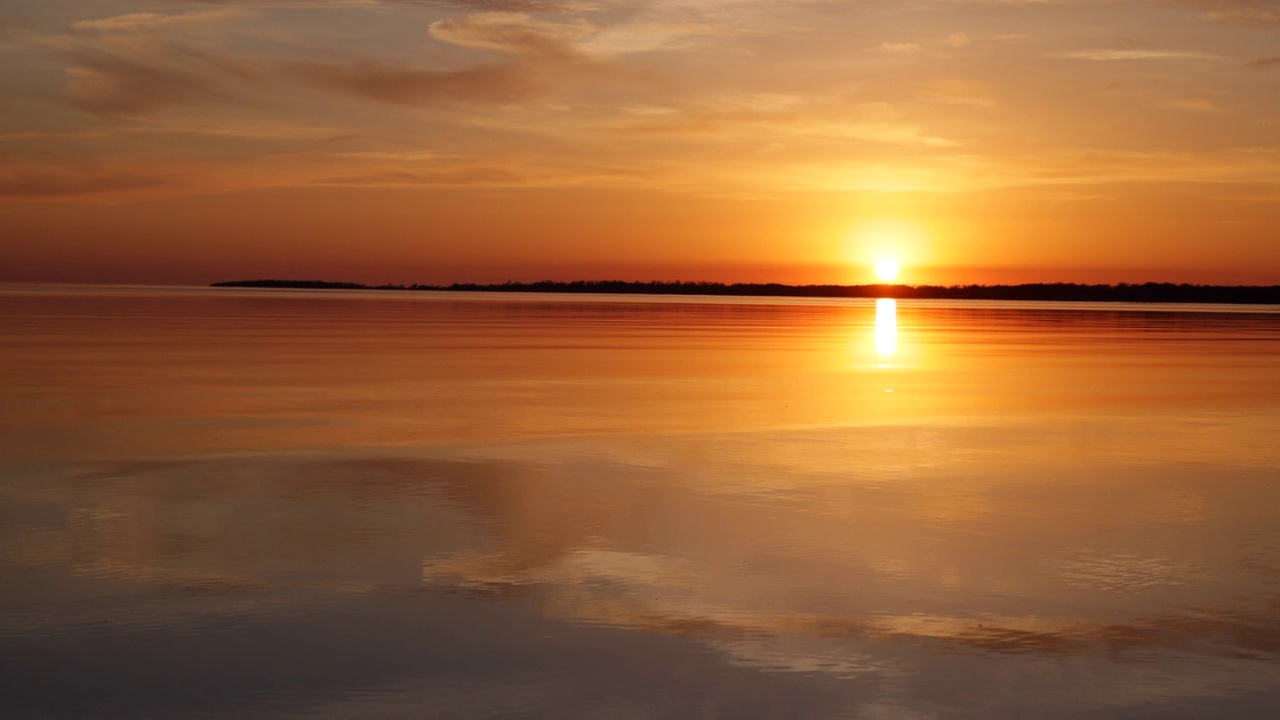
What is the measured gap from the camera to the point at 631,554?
299 inches

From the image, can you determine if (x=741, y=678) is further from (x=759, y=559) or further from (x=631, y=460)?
(x=631, y=460)

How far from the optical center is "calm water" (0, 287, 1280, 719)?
5.31 m

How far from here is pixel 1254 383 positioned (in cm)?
1970

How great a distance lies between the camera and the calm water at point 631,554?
209 inches

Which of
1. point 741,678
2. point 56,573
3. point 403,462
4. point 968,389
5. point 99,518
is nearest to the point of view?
point 741,678

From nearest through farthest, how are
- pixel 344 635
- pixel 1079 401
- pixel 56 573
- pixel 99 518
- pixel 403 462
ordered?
1. pixel 344 635
2. pixel 56 573
3. pixel 99 518
4. pixel 403 462
5. pixel 1079 401

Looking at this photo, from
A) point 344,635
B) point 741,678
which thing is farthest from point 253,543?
point 741,678

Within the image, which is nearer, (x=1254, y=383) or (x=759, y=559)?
(x=759, y=559)

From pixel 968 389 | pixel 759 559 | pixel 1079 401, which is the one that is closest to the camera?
pixel 759 559

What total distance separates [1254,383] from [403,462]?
47.3ft

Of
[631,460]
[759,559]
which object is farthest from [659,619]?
[631,460]

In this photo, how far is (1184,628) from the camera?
6176mm

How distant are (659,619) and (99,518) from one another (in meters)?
4.24

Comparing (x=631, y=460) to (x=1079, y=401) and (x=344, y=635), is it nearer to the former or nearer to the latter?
(x=344, y=635)
